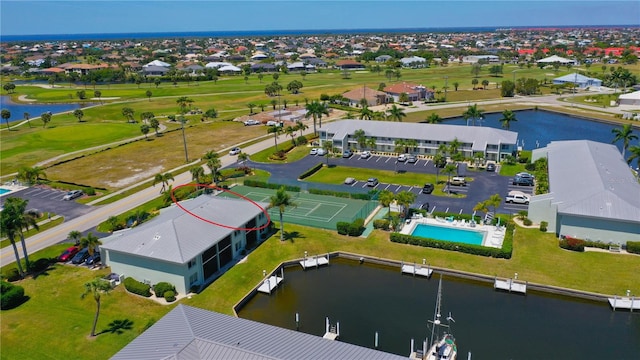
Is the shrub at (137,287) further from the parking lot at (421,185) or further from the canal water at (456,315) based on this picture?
the parking lot at (421,185)

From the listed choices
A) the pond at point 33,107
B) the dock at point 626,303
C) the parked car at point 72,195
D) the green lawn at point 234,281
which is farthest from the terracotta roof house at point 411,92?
the dock at point 626,303

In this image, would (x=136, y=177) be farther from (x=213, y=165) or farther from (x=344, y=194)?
(x=344, y=194)

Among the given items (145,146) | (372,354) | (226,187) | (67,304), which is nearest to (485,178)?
(226,187)

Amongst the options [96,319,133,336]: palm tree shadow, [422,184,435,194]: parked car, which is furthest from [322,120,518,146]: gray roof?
[96,319,133,336]: palm tree shadow

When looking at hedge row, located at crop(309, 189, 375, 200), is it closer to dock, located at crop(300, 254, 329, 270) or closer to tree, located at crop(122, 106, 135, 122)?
dock, located at crop(300, 254, 329, 270)

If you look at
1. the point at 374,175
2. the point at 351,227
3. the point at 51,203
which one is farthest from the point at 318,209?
the point at 51,203

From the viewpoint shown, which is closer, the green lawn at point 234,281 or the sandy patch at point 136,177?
the green lawn at point 234,281
